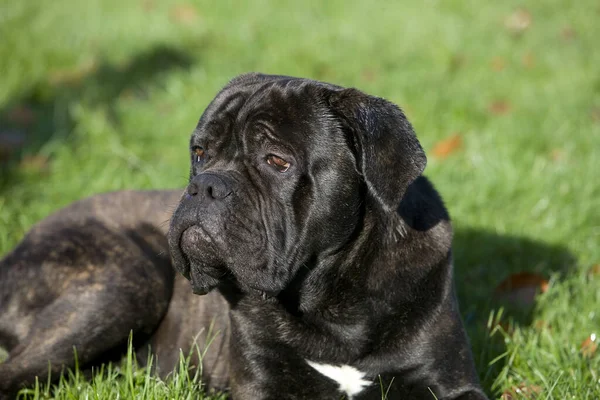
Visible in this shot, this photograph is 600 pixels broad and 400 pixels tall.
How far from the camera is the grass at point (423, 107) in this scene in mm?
4449

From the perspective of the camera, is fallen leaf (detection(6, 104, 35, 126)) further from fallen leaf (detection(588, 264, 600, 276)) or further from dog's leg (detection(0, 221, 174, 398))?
fallen leaf (detection(588, 264, 600, 276))

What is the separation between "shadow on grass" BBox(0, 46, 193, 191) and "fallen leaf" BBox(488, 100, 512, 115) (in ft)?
10.6

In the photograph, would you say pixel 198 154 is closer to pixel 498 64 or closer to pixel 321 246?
pixel 321 246

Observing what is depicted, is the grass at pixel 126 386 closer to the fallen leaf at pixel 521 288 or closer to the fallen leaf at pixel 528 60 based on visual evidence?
the fallen leaf at pixel 521 288

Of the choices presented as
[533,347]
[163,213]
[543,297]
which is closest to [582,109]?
[543,297]

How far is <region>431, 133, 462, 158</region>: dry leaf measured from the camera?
6648 millimetres

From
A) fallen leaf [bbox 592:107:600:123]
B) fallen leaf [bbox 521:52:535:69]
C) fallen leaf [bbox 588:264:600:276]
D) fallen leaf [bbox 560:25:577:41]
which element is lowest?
fallen leaf [bbox 588:264:600:276]

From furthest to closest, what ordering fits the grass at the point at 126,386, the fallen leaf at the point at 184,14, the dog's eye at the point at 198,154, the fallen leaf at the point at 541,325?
the fallen leaf at the point at 184,14, the fallen leaf at the point at 541,325, the dog's eye at the point at 198,154, the grass at the point at 126,386

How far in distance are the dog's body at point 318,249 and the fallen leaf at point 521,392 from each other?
0.80 ft

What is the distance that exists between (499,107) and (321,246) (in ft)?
15.3

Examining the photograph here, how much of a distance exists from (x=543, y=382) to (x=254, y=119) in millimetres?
1749

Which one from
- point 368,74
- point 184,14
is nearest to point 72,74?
point 184,14

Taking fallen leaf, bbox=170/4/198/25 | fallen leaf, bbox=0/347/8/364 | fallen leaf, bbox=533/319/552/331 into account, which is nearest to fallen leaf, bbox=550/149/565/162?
fallen leaf, bbox=533/319/552/331

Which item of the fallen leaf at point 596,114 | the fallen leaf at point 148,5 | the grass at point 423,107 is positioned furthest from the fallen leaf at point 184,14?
the fallen leaf at point 596,114
